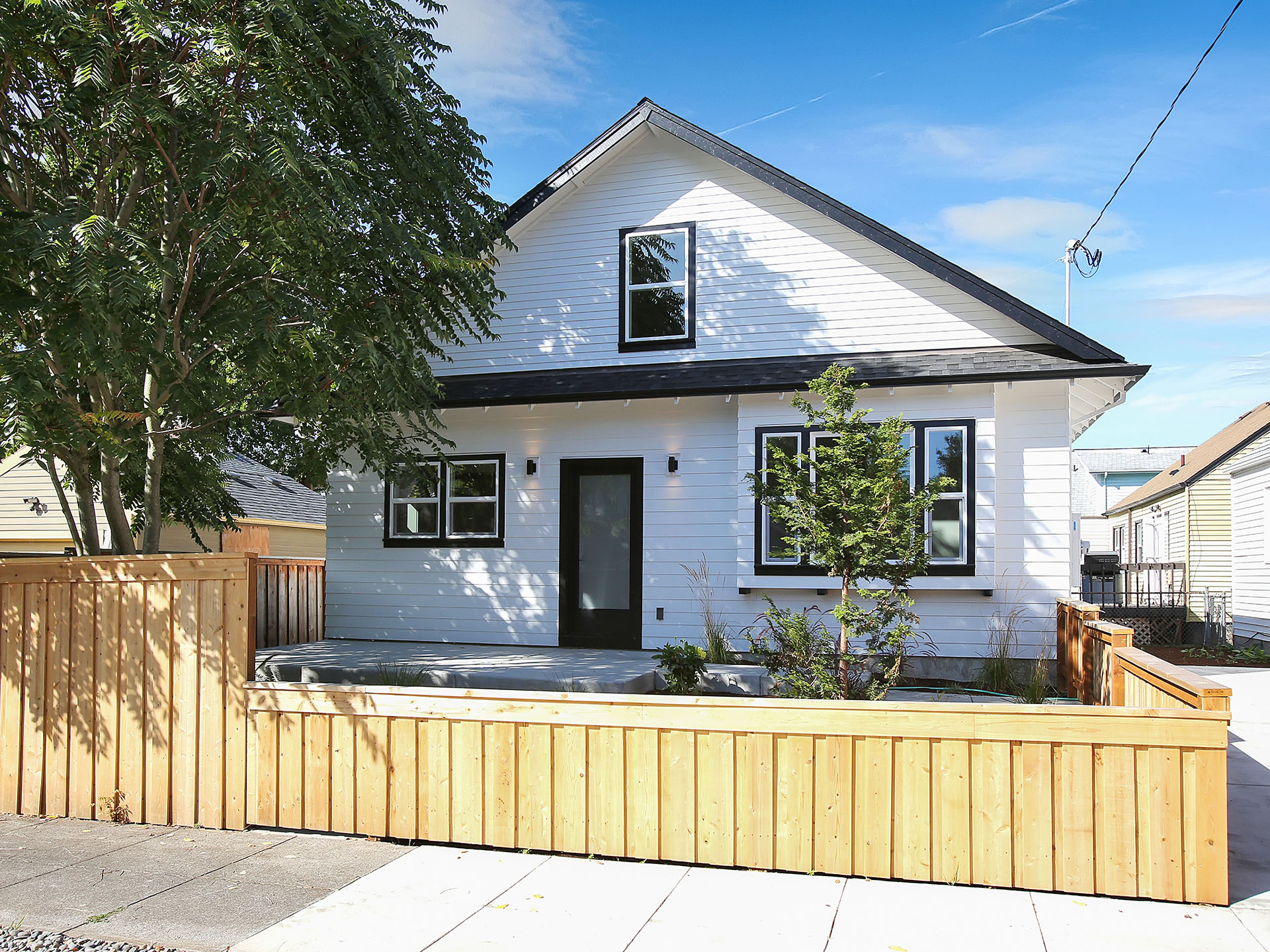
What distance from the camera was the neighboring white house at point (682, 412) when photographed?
9961mm

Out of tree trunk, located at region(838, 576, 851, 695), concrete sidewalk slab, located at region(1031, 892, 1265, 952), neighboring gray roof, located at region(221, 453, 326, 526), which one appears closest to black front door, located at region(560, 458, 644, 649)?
tree trunk, located at region(838, 576, 851, 695)

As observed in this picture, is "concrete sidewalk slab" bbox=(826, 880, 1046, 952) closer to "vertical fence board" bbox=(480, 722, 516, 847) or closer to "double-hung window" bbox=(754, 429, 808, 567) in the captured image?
"vertical fence board" bbox=(480, 722, 516, 847)

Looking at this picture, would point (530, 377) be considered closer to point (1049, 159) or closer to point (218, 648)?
point (218, 648)

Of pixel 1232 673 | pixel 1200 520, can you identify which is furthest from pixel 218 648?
pixel 1200 520

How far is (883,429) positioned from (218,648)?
4.78 meters

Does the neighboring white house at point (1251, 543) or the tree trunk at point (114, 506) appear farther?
the neighboring white house at point (1251, 543)

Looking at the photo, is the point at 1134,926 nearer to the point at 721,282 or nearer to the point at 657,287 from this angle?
the point at 721,282

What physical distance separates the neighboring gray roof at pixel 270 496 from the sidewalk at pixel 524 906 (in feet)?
58.7

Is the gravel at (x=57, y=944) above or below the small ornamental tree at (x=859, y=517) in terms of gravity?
below

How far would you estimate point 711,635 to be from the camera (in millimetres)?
10367

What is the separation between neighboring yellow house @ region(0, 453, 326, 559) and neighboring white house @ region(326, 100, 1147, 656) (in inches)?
435

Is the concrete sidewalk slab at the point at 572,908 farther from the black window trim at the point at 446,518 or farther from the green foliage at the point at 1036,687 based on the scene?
the black window trim at the point at 446,518

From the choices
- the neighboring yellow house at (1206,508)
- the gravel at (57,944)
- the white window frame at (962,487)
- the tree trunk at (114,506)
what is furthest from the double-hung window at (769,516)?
the neighboring yellow house at (1206,508)

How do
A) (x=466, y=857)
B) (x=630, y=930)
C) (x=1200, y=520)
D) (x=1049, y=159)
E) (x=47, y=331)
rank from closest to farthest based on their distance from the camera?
1. (x=630, y=930)
2. (x=466, y=857)
3. (x=47, y=331)
4. (x=1049, y=159)
5. (x=1200, y=520)
